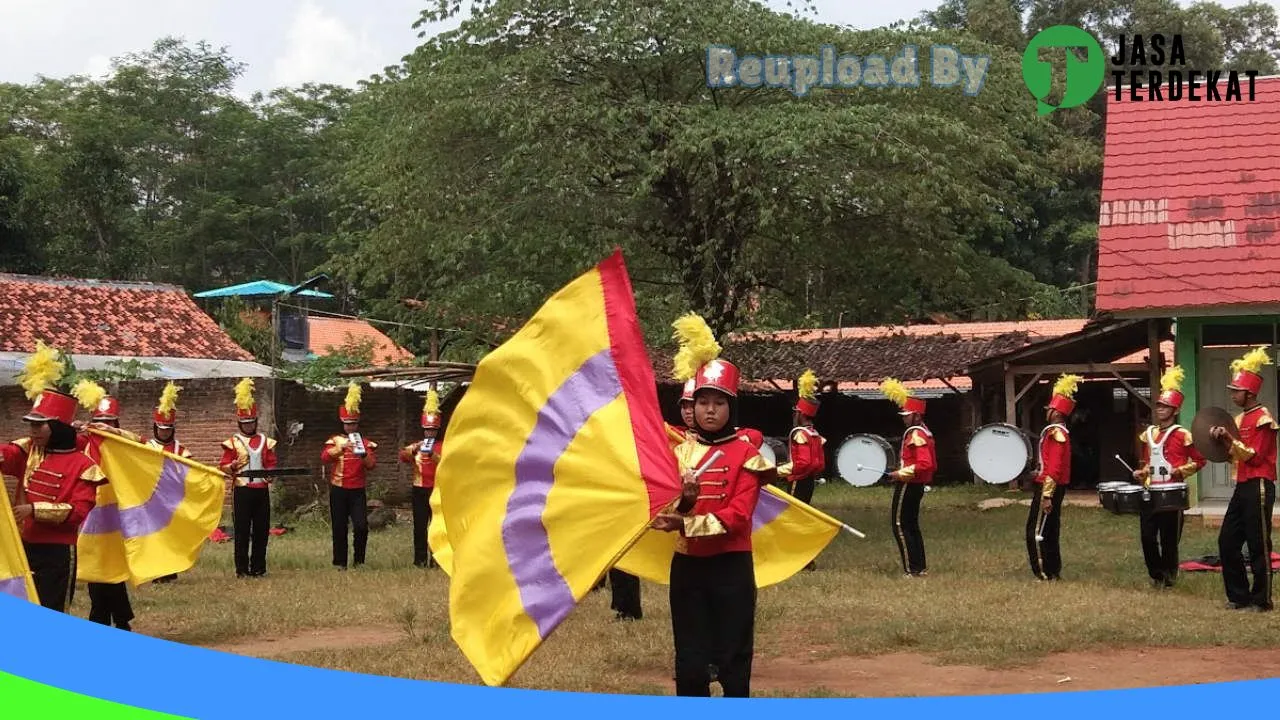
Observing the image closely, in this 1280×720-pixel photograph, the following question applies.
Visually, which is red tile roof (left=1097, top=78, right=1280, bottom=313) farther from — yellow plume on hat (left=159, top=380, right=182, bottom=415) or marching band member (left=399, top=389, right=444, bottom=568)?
yellow plume on hat (left=159, top=380, right=182, bottom=415)

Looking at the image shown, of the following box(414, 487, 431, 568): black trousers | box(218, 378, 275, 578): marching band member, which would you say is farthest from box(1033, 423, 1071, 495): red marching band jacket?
box(218, 378, 275, 578): marching band member

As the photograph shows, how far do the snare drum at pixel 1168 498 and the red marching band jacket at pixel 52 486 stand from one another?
26.3 ft

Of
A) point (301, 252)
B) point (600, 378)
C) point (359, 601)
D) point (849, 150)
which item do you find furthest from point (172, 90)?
point (600, 378)

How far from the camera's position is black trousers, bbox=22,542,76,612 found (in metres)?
8.71

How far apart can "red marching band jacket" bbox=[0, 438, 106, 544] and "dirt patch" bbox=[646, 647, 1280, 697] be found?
11.4 ft

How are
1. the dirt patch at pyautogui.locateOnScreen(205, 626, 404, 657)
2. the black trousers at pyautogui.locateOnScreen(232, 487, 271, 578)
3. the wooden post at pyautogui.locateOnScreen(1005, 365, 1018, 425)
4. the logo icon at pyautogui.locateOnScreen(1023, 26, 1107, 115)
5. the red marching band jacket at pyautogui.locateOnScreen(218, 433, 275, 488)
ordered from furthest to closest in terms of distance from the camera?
the logo icon at pyautogui.locateOnScreen(1023, 26, 1107, 115) → the wooden post at pyautogui.locateOnScreen(1005, 365, 1018, 425) → the red marching band jacket at pyautogui.locateOnScreen(218, 433, 275, 488) → the black trousers at pyautogui.locateOnScreen(232, 487, 271, 578) → the dirt patch at pyautogui.locateOnScreen(205, 626, 404, 657)

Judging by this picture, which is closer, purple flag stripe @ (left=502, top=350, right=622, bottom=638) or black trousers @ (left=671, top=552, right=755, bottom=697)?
purple flag stripe @ (left=502, top=350, right=622, bottom=638)

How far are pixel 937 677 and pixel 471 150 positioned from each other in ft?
39.6

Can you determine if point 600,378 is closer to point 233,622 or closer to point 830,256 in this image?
point 233,622

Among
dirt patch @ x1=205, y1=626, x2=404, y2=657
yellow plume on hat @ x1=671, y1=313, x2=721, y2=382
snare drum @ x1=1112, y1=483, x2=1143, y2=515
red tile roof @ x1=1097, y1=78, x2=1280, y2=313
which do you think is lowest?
dirt patch @ x1=205, y1=626, x2=404, y2=657

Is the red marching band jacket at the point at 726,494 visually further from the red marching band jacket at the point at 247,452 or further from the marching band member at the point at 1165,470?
the red marching band jacket at the point at 247,452

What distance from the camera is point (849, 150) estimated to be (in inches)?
723

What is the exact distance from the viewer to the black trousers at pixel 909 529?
13906 millimetres

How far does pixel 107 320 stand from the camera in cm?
3170
